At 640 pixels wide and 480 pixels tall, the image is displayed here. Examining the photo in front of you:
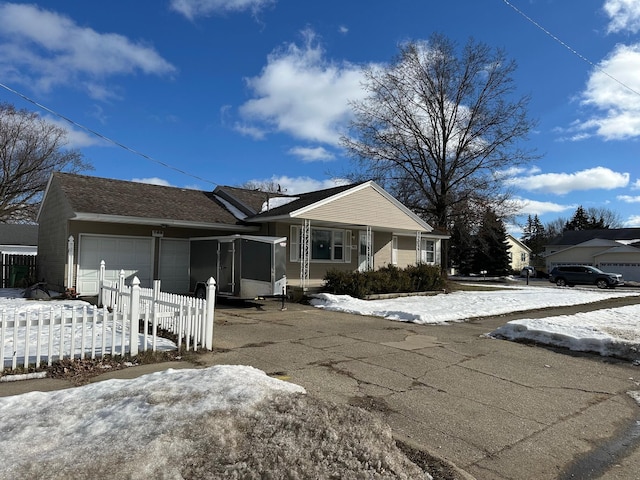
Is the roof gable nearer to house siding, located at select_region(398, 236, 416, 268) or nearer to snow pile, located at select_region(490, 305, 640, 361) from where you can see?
house siding, located at select_region(398, 236, 416, 268)

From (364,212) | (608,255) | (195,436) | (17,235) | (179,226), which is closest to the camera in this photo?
(195,436)

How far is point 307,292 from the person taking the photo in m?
17.6

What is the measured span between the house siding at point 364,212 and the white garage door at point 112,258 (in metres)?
6.19

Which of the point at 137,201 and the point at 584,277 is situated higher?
the point at 137,201

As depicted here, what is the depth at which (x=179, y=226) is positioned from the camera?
17.5 m

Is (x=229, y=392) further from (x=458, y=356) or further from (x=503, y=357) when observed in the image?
(x=503, y=357)

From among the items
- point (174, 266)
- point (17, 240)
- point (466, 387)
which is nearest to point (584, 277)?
point (174, 266)

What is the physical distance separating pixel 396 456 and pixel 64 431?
8.49ft

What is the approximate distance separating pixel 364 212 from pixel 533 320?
32.3 feet

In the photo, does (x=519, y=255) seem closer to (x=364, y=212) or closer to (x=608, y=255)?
(x=608, y=255)

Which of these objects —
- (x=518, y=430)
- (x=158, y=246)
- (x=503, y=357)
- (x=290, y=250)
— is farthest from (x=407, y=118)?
(x=518, y=430)

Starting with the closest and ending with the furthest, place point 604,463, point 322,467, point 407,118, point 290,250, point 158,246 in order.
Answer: point 322,467 → point 604,463 → point 158,246 → point 290,250 → point 407,118

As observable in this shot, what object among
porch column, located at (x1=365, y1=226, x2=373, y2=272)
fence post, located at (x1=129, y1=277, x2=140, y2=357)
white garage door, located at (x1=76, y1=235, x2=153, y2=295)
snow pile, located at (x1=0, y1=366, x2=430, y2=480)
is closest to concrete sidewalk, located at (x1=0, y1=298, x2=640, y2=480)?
fence post, located at (x1=129, y1=277, x2=140, y2=357)

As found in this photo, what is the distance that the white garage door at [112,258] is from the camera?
15.7 m
